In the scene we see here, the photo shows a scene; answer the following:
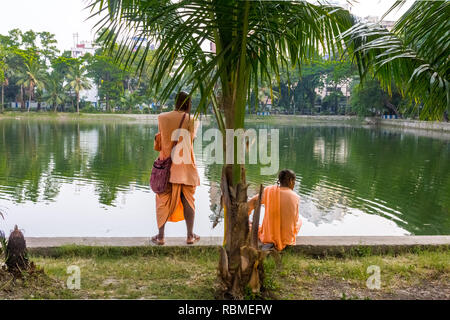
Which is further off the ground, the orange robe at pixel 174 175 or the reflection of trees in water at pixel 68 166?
the orange robe at pixel 174 175

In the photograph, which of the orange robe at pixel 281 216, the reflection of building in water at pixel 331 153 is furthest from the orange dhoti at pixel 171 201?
the reflection of building in water at pixel 331 153

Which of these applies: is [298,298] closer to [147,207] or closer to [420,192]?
[147,207]

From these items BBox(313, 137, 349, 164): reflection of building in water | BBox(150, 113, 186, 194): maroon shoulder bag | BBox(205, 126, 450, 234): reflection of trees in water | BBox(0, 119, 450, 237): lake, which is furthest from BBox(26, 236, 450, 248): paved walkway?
BBox(313, 137, 349, 164): reflection of building in water

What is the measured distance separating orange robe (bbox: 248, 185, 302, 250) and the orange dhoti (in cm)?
59

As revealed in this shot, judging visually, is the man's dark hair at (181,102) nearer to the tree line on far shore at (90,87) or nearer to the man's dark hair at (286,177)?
the man's dark hair at (286,177)

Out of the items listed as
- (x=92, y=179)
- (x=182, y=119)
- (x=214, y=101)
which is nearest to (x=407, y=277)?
(x=214, y=101)

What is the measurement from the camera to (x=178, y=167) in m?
3.70

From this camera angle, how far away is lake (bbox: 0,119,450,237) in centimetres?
701

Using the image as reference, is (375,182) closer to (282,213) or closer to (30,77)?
(282,213)

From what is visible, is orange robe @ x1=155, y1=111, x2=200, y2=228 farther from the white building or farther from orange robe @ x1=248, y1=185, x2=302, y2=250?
the white building

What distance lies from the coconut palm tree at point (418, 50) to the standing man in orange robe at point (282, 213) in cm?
111

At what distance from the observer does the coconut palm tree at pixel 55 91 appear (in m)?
47.5

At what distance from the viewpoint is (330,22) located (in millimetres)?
3191

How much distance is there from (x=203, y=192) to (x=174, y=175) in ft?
19.1
